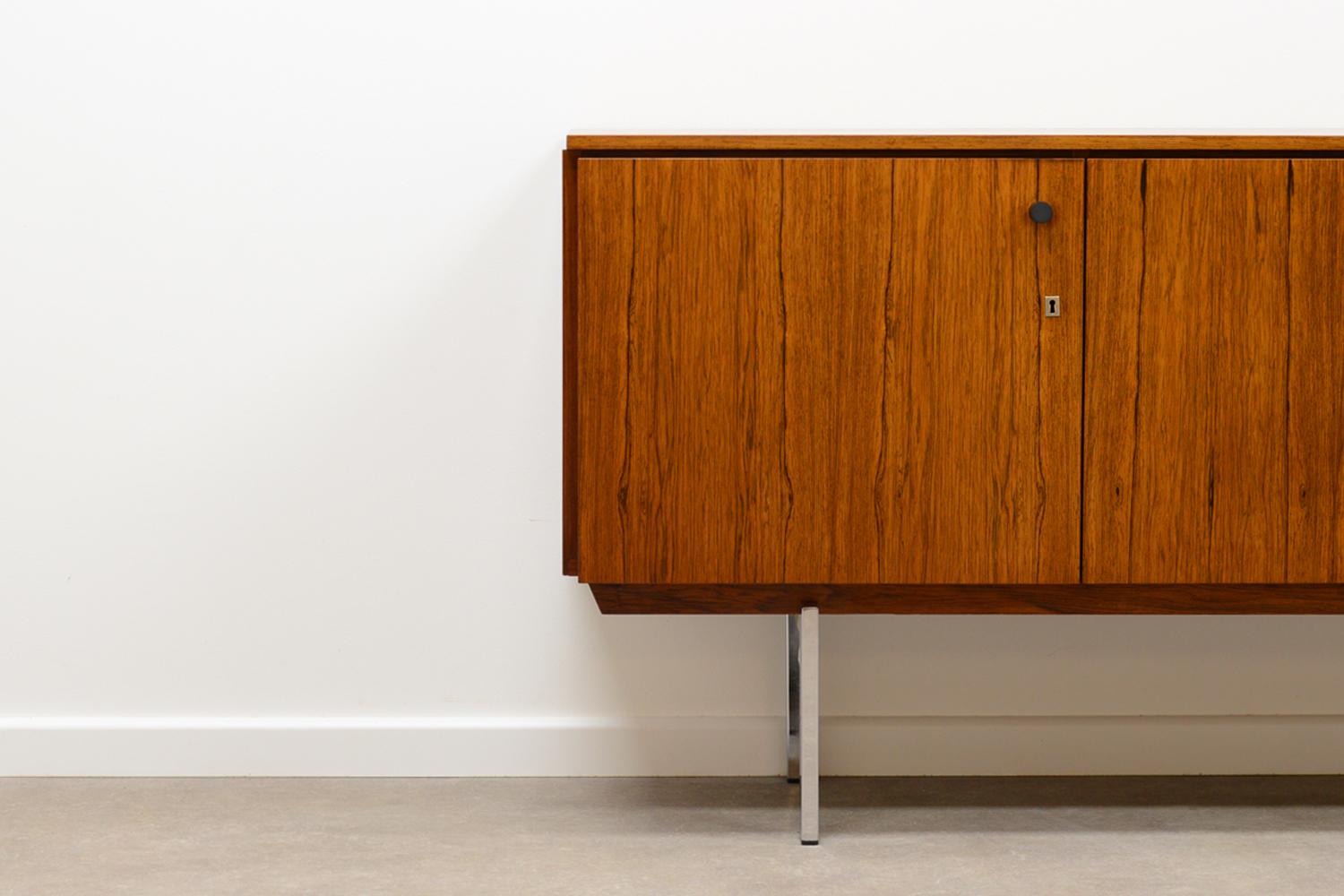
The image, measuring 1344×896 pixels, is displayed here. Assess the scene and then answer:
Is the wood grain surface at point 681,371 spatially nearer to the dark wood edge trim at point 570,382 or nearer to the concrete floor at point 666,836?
the dark wood edge trim at point 570,382

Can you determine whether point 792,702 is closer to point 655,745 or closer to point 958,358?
point 655,745

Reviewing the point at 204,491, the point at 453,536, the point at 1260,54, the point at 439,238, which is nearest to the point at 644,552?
the point at 453,536

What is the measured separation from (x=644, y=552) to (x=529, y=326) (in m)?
0.55

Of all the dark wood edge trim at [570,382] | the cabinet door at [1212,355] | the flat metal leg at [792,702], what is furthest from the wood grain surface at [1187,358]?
the dark wood edge trim at [570,382]

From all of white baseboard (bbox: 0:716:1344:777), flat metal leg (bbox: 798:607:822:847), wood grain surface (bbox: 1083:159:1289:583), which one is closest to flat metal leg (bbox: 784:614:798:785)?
white baseboard (bbox: 0:716:1344:777)

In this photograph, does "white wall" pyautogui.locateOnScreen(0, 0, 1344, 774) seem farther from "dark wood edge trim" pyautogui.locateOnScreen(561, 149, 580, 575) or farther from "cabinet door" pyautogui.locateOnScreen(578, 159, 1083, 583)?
"cabinet door" pyautogui.locateOnScreen(578, 159, 1083, 583)

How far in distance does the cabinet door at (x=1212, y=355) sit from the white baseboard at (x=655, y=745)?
1.80 feet

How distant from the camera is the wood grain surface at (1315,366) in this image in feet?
5.13

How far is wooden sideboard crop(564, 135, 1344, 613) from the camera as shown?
61.4 inches

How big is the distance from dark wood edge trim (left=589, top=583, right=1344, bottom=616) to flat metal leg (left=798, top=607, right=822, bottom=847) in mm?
36

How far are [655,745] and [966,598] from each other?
621 mm

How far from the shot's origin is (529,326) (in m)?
1.99

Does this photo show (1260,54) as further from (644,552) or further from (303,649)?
(303,649)

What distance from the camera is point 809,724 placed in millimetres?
1653
